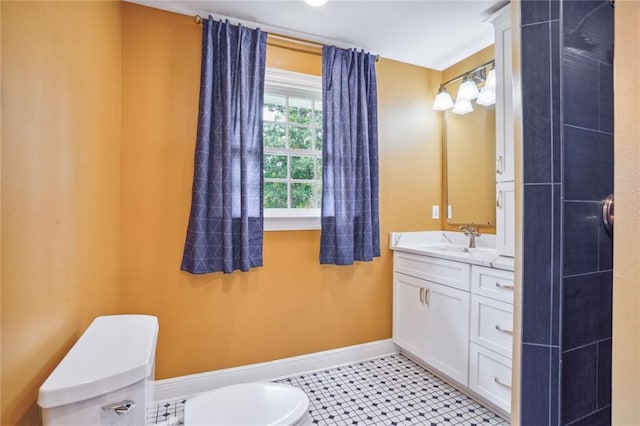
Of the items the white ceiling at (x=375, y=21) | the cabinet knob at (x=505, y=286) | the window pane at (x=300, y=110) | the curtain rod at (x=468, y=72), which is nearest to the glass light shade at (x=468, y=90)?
the curtain rod at (x=468, y=72)

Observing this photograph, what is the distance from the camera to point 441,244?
2672 mm

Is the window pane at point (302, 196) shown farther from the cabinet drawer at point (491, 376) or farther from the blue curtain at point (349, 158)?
the cabinet drawer at point (491, 376)

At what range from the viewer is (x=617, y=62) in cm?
48

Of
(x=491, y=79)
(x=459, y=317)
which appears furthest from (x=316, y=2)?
(x=459, y=317)

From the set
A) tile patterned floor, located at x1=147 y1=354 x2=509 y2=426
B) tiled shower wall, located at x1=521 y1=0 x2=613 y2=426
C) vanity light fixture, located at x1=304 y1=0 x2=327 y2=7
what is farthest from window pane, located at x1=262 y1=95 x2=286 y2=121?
tile patterned floor, located at x1=147 y1=354 x2=509 y2=426

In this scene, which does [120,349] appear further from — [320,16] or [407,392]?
[320,16]

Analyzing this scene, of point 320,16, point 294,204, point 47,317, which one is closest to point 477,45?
point 320,16

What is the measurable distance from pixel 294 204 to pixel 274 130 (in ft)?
1.86

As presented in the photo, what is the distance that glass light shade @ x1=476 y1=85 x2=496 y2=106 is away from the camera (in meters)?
2.24

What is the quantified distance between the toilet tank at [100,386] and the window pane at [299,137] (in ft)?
5.59

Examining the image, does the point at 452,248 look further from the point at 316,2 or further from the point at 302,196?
the point at 316,2

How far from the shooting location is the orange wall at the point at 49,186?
2.47 feet

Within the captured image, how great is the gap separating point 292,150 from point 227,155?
571mm

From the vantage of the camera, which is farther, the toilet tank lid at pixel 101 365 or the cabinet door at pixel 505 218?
the cabinet door at pixel 505 218
